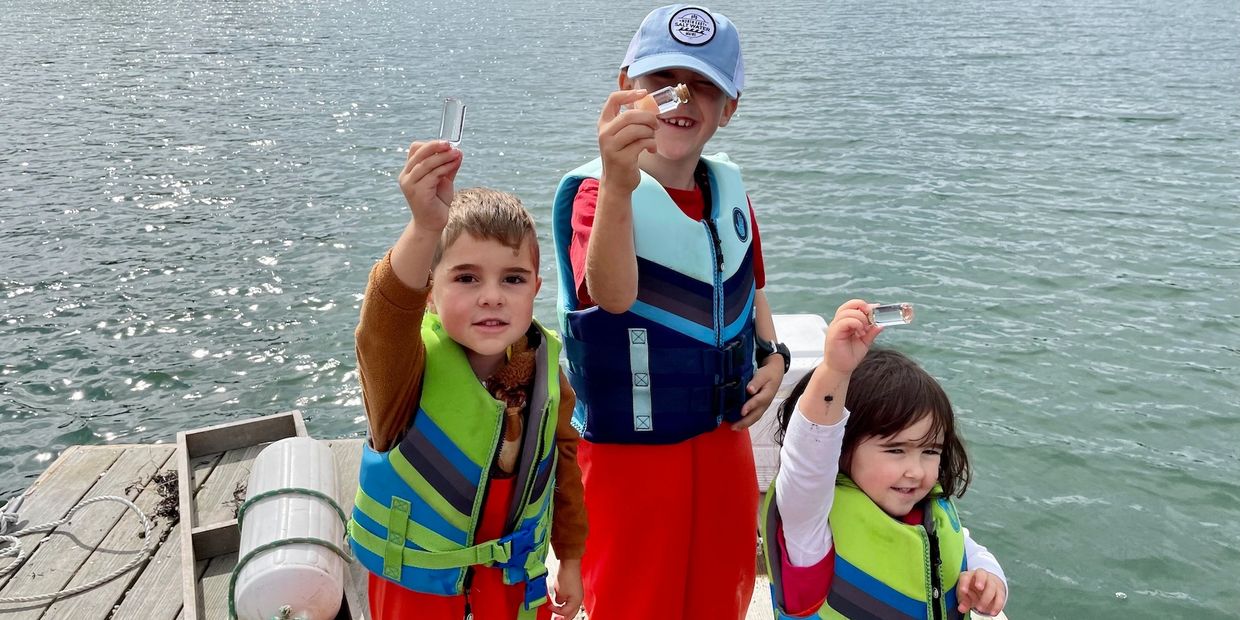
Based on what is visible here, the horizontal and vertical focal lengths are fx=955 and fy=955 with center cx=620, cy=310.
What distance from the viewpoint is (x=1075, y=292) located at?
26.5 feet

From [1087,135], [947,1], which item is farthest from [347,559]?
[947,1]

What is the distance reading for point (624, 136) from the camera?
74.0 inches

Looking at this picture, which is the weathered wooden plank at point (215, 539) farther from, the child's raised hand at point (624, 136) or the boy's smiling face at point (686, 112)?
the child's raised hand at point (624, 136)

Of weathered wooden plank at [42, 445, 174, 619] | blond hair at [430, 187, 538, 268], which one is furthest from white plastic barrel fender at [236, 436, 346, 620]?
blond hair at [430, 187, 538, 268]

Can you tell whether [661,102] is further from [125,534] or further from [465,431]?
[125,534]

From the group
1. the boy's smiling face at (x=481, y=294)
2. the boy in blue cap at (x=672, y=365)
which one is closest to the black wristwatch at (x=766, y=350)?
the boy in blue cap at (x=672, y=365)

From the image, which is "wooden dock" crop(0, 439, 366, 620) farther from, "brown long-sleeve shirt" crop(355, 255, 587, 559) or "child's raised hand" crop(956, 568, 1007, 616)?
"child's raised hand" crop(956, 568, 1007, 616)

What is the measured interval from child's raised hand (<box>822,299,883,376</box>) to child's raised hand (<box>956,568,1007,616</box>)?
2.11ft

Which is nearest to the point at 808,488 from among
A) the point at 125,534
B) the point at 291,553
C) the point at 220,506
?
the point at 291,553

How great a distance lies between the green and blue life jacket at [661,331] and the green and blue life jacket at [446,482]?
A: 242 mm

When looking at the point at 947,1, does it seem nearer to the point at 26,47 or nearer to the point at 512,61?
the point at 512,61

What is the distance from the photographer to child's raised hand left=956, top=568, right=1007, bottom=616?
2.16 metres

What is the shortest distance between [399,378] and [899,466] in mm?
1156

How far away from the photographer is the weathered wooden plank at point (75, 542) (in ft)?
12.9
